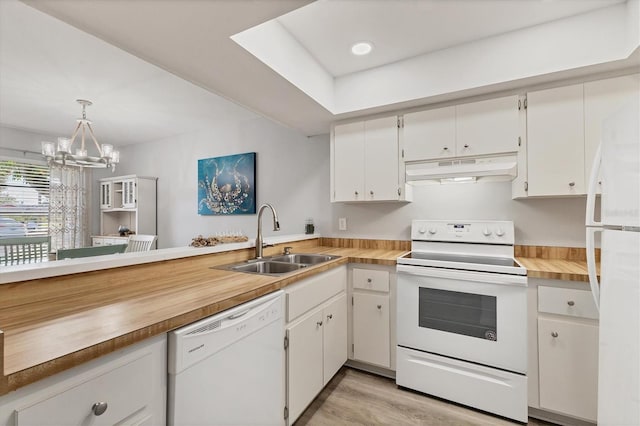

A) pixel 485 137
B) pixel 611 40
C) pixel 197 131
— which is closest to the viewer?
pixel 611 40

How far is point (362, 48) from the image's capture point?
6.75ft

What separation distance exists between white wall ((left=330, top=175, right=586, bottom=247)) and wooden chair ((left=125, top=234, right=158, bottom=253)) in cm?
252

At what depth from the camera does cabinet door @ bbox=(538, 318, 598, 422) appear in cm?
158

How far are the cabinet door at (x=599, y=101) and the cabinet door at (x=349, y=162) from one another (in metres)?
1.51

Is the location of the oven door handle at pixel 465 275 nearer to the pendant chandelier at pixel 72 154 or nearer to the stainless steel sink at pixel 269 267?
the stainless steel sink at pixel 269 267

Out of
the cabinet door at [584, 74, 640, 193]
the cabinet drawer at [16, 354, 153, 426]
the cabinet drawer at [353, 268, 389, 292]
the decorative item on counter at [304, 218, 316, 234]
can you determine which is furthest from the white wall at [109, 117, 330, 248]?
the cabinet drawer at [16, 354, 153, 426]

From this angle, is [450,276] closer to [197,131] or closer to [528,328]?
[528,328]

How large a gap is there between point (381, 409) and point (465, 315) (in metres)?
0.81

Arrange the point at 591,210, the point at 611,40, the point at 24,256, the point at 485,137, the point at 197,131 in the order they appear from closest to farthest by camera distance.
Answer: the point at 591,210 → the point at 611,40 → the point at 485,137 → the point at 24,256 → the point at 197,131

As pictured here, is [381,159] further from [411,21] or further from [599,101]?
[599,101]

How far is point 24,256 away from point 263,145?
2.60 meters

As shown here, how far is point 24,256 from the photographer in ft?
8.99

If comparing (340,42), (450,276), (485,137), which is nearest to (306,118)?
(340,42)

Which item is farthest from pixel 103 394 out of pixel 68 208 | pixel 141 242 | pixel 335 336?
pixel 68 208
